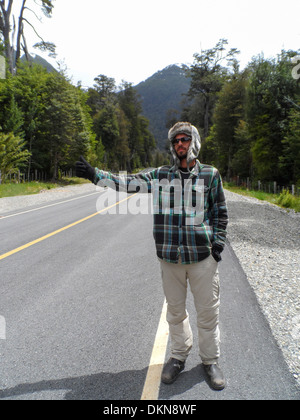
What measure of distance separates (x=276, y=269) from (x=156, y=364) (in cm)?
344

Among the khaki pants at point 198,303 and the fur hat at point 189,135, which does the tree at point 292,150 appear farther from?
the khaki pants at point 198,303

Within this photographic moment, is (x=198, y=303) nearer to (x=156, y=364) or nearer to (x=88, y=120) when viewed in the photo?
(x=156, y=364)

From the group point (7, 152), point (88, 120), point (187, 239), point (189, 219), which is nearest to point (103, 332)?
point (187, 239)

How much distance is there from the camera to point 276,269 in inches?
213

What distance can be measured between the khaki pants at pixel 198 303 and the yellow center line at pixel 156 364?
0.18 meters

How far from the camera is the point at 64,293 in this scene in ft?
14.1

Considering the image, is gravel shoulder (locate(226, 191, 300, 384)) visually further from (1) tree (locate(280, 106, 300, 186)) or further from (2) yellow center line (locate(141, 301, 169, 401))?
(1) tree (locate(280, 106, 300, 186))

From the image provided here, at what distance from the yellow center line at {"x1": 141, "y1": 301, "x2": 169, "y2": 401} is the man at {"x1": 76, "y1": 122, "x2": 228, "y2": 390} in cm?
10

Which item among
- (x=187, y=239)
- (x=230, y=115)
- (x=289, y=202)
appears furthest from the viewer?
(x=230, y=115)

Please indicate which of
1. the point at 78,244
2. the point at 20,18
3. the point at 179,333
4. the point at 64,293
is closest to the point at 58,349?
the point at 179,333

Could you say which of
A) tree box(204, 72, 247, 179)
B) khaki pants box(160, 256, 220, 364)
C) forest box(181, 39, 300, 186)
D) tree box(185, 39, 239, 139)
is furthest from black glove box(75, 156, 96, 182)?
tree box(185, 39, 239, 139)
